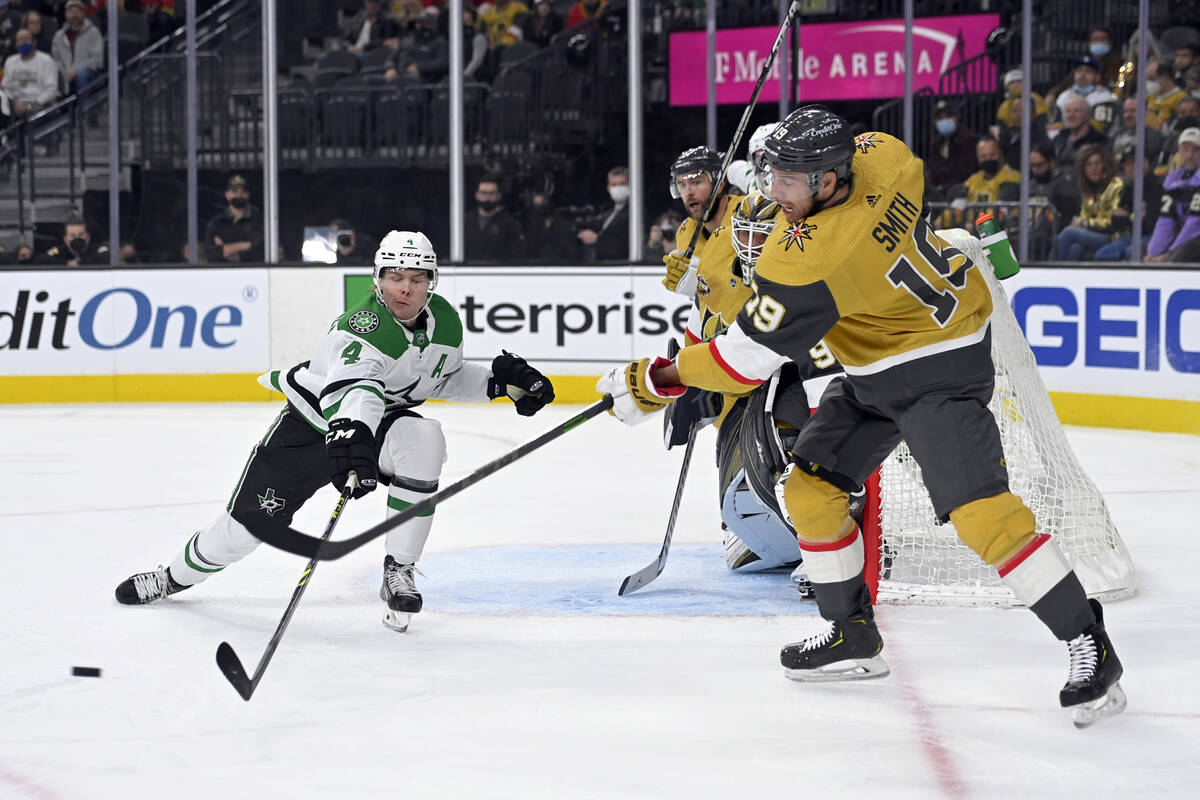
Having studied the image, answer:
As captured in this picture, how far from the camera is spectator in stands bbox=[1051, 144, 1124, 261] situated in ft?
24.1

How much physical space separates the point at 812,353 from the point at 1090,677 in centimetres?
121

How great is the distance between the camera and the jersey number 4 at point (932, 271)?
8.50ft

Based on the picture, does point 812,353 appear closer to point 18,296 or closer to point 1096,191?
point 1096,191

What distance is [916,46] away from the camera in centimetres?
861

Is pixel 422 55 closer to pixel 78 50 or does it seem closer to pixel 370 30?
pixel 370 30

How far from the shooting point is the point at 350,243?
8.78 meters

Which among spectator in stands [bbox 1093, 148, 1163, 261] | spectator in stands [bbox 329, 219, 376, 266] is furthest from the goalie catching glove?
spectator in stands [bbox 329, 219, 376, 266]

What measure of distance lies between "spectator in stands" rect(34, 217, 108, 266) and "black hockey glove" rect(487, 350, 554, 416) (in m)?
5.60

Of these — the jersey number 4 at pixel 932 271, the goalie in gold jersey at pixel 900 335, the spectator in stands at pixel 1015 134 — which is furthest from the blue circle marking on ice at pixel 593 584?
the spectator in stands at pixel 1015 134

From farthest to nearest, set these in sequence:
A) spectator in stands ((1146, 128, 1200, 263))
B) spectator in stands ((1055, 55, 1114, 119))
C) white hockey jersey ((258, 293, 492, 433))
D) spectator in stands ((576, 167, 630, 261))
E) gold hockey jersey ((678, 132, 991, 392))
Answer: spectator in stands ((576, 167, 630, 261)) → spectator in stands ((1055, 55, 1114, 119)) → spectator in stands ((1146, 128, 1200, 263)) → white hockey jersey ((258, 293, 492, 433)) → gold hockey jersey ((678, 132, 991, 392))

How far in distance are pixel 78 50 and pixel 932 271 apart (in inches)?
304

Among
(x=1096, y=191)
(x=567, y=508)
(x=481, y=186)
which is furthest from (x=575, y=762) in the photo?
(x=481, y=186)

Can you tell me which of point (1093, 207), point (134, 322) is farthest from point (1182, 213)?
point (134, 322)

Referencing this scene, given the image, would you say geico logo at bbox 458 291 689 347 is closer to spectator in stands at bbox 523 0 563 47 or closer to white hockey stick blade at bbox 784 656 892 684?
spectator in stands at bbox 523 0 563 47
